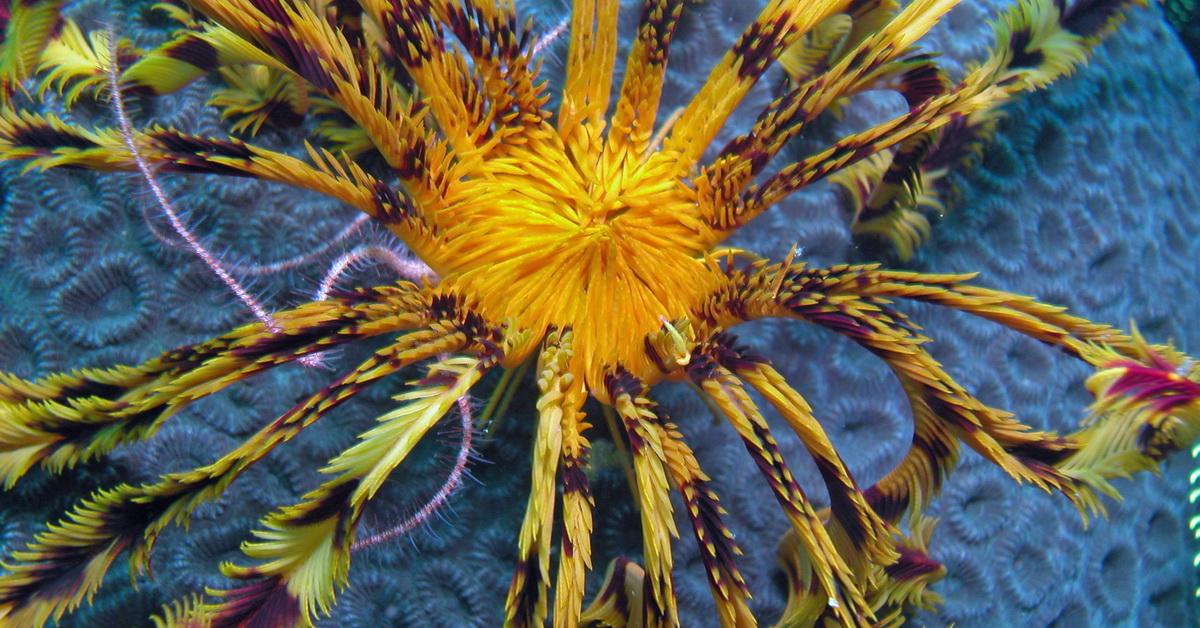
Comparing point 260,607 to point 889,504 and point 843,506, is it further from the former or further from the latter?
point 889,504

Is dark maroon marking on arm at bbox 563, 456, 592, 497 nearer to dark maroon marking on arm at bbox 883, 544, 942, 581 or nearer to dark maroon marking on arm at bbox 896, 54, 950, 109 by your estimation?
dark maroon marking on arm at bbox 883, 544, 942, 581

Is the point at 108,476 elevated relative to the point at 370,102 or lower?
lower

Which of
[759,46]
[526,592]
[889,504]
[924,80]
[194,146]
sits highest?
[194,146]

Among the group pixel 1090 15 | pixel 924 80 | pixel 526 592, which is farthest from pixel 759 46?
pixel 526 592

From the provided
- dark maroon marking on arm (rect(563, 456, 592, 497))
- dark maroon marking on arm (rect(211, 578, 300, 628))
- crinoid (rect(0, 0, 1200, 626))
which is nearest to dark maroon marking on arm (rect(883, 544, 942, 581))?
crinoid (rect(0, 0, 1200, 626))

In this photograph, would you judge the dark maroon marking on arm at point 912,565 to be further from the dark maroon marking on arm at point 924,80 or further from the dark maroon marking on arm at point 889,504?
the dark maroon marking on arm at point 924,80

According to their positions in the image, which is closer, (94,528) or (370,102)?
(94,528)

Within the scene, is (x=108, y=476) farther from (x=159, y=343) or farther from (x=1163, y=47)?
(x=1163, y=47)

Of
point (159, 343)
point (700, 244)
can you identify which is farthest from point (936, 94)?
point (159, 343)
